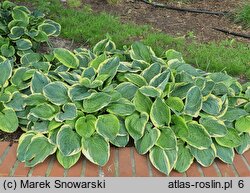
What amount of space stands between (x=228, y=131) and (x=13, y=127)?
1545 mm

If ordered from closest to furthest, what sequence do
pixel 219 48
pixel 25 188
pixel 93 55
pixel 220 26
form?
pixel 25 188
pixel 93 55
pixel 219 48
pixel 220 26

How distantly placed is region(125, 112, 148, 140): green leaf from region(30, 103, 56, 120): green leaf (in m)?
0.53

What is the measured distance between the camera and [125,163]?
2920 mm

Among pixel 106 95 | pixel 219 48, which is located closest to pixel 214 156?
pixel 106 95

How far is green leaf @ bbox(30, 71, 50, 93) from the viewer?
10.6 feet

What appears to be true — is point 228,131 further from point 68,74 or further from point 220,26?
point 220,26

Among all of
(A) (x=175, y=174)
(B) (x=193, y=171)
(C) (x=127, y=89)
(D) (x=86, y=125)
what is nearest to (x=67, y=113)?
(D) (x=86, y=125)

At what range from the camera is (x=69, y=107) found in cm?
305

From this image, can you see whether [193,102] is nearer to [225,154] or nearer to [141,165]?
[225,154]

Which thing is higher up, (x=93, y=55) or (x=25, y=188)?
(x=93, y=55)

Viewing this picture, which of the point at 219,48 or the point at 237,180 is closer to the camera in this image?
the point at 237,180

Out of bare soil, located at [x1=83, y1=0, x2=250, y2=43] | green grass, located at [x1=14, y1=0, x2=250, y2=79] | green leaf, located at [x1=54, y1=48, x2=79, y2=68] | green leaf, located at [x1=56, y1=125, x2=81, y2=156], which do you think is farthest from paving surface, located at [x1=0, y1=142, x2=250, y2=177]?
bare soil, located at [x1=83, y1=0, x2=250, y2=43]

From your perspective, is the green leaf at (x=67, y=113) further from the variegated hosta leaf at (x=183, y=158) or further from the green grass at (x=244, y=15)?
the green grass at (x=244, y=15)

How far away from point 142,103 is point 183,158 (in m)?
0.49
